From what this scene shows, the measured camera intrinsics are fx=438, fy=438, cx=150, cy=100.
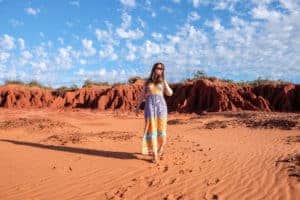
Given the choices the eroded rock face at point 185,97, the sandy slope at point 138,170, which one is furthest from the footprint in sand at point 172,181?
the eroded rock face at point 185,97

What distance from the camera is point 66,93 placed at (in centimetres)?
3381

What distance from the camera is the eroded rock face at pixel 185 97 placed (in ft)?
90.2

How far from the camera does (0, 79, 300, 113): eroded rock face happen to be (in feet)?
90.2

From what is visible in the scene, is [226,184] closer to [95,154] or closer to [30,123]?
[95,154]

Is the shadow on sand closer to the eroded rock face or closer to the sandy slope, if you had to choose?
the sandy slope

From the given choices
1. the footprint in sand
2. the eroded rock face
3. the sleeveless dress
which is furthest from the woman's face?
the eroded rock face

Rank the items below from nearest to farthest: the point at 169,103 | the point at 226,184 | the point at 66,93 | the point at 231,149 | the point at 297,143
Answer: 1. the point at 226,184
2. the point at 231,149
3. the point at 297,143
4. the point at 169,103
5. the point at 66,93

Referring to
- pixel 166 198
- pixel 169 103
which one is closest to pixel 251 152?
pixel 166 198

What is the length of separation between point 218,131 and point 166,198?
10.3 m

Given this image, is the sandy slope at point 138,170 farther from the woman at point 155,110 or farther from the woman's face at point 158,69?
the woman's face at point 158,69

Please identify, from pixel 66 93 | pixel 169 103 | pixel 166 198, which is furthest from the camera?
pixel 66 93

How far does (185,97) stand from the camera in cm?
3005

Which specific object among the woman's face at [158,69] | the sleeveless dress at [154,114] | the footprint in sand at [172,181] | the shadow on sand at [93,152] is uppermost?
the woman's face at [158,69]

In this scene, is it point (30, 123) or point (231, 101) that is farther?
point (231, 101)
